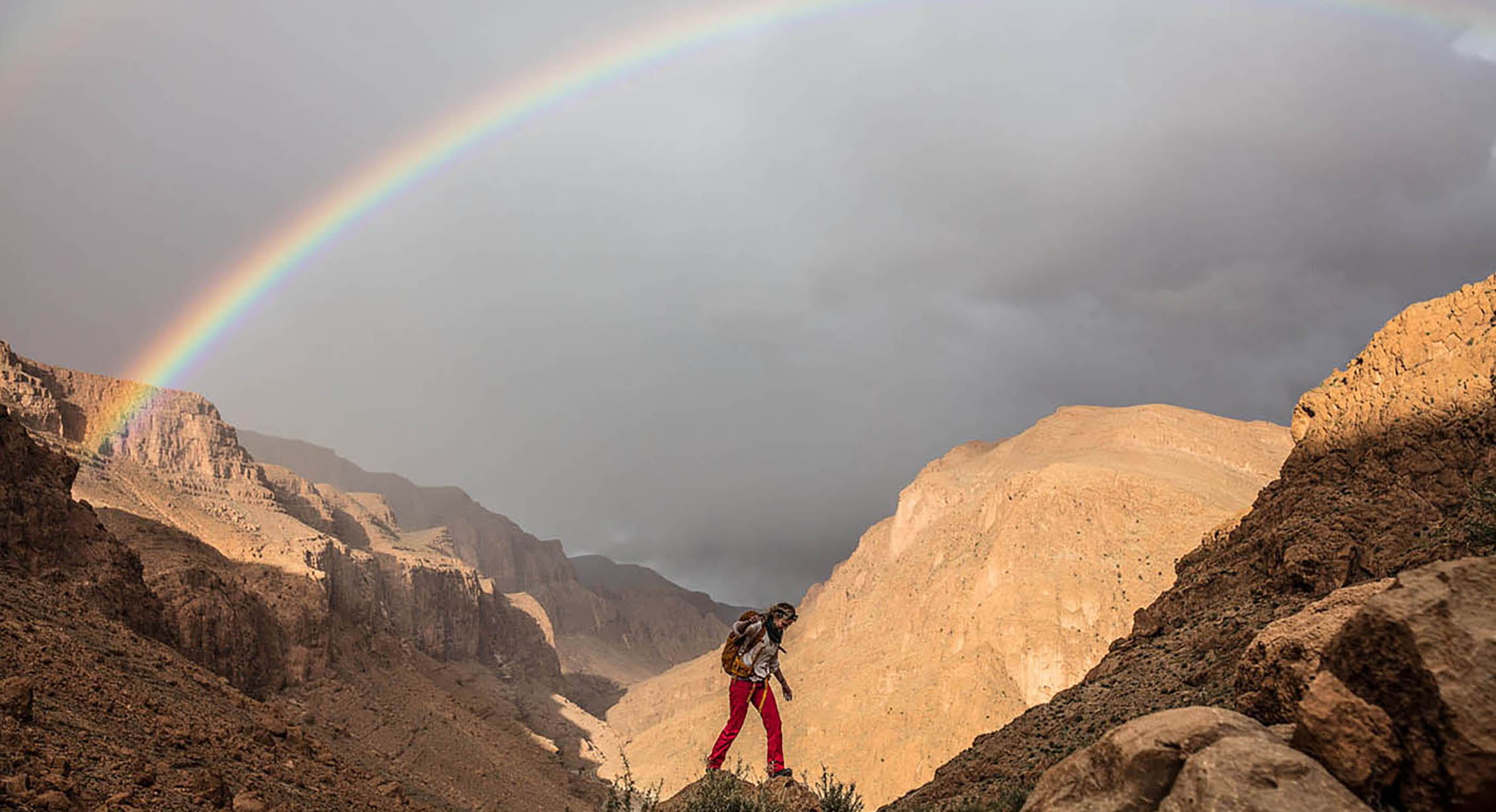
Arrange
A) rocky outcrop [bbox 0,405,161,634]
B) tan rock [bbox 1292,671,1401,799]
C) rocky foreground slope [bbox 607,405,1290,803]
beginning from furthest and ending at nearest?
rocky foreground slope [bbox 607,405,1290,803]
rocky outcrop [bbox 0,405,161,634]
tan rock [bbox 1292,671,1401,799]

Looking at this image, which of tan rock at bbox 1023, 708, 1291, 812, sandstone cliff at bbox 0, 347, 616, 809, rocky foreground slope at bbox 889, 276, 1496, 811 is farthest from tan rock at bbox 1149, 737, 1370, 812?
sandstone cliff at bbox 0, 347, 616, 809

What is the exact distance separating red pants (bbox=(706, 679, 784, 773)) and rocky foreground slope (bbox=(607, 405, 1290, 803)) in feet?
114

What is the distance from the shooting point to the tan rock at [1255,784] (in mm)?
3955

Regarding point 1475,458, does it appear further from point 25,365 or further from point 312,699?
point 25,365

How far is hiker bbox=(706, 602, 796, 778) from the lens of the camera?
9531mm

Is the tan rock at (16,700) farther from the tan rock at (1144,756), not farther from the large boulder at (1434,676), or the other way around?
Result: the large boulder at (1434,676)

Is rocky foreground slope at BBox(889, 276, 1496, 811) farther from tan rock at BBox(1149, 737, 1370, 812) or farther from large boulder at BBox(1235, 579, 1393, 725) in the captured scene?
tan rock at BBox(1149, 737, 1370, 812)

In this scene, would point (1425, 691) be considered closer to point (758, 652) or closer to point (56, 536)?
point (758, 652)

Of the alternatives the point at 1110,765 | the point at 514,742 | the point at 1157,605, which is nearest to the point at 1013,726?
the point at 1157,605

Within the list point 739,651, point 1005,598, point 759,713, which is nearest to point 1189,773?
point 739,651

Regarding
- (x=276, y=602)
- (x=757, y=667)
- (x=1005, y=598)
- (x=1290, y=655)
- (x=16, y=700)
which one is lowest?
(x=1290, y=655)

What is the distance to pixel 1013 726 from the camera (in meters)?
14.5

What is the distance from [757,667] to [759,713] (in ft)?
2.05

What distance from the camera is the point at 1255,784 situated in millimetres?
4059
